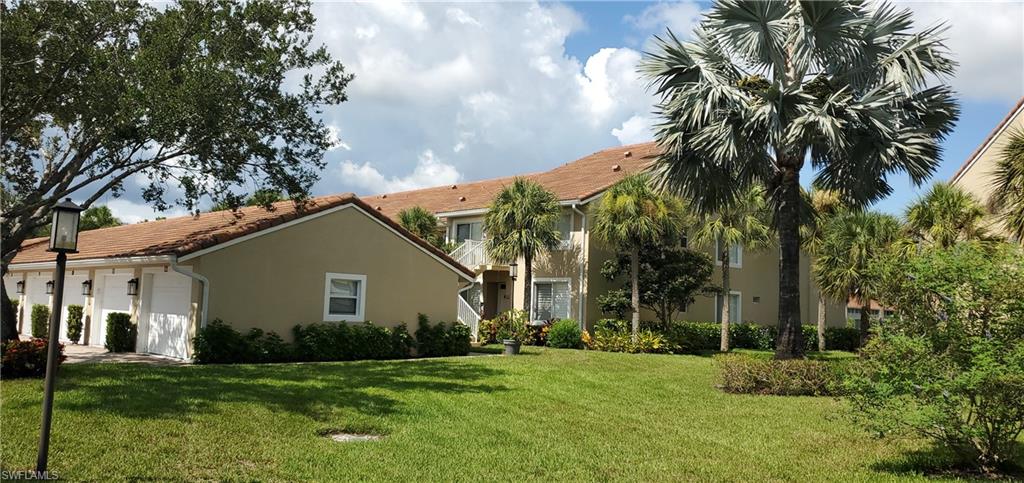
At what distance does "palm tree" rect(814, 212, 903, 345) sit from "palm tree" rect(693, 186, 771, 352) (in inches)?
80.0

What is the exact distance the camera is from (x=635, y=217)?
2183 cm

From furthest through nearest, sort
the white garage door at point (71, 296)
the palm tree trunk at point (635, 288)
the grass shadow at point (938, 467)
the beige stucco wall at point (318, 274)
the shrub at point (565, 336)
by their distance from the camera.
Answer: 1. the shrub at point (565, 336)
2. the palm tree trunk at point (635, 288)
3. the white garage door at point (71, 296)
4. the beige stucco wall at point (318, 274)
5. the grass shadow at point (938, 467)

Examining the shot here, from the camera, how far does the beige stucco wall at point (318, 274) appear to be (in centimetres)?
1597

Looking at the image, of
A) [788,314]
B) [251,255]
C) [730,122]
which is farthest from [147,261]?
[788,314]

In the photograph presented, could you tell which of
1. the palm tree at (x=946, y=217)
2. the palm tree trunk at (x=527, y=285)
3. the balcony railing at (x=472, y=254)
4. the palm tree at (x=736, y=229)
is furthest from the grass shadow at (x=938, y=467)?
the balcony railing at (x=472, y=254)

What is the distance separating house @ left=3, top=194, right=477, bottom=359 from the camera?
15797 mm

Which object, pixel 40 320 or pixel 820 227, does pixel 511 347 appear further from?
pixel 40 320

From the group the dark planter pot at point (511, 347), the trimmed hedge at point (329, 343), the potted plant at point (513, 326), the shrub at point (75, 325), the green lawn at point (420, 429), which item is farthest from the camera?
the potted plant at point (513, 326)

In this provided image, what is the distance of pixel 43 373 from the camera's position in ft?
38.4

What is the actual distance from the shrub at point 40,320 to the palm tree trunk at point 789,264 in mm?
20952

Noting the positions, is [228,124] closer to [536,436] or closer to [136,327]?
[136,327]

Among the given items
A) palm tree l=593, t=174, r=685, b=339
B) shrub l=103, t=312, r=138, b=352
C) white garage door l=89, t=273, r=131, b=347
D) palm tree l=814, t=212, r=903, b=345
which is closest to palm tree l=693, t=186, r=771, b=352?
palm tree l=593, t=174, r=685, b=339

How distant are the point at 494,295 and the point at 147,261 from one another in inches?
568

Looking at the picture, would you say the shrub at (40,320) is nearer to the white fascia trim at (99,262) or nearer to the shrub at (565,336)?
the white fascia trim at (99,262)
